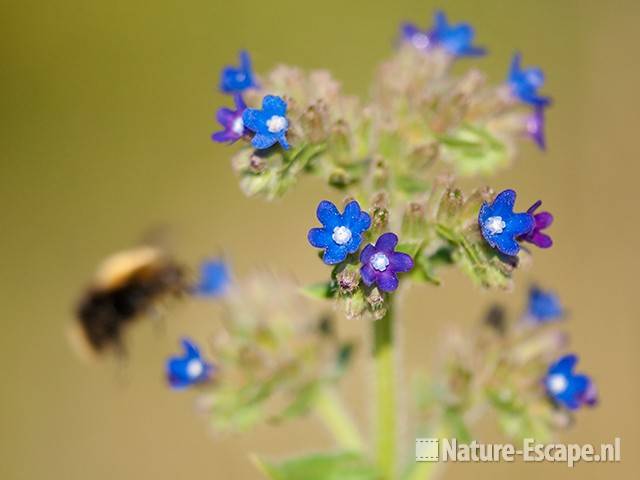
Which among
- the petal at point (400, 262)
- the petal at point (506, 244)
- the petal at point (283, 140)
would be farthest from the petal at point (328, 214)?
the petal at point (506, 244)

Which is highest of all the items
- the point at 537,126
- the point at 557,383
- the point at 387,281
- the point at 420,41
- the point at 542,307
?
the point at 420,41

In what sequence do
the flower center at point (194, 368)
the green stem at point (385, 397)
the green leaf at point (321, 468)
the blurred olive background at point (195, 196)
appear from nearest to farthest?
the green leaf at point (321, 468), the green stem at point (385, 397), the flower center at point (194, 368), the blurred olive background at point (195, 196)

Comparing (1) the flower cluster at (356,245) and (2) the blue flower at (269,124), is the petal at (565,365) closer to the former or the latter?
(1) the flower cluster at (356,245)

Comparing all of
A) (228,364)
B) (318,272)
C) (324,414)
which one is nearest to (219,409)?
(228,364)

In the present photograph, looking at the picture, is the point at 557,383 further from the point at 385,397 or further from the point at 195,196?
the point at 195,196

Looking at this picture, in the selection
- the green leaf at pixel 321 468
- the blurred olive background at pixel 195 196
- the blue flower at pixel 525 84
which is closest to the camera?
the green leaf at pixel 321 468

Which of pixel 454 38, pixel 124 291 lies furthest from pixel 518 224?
pixel 124 291
